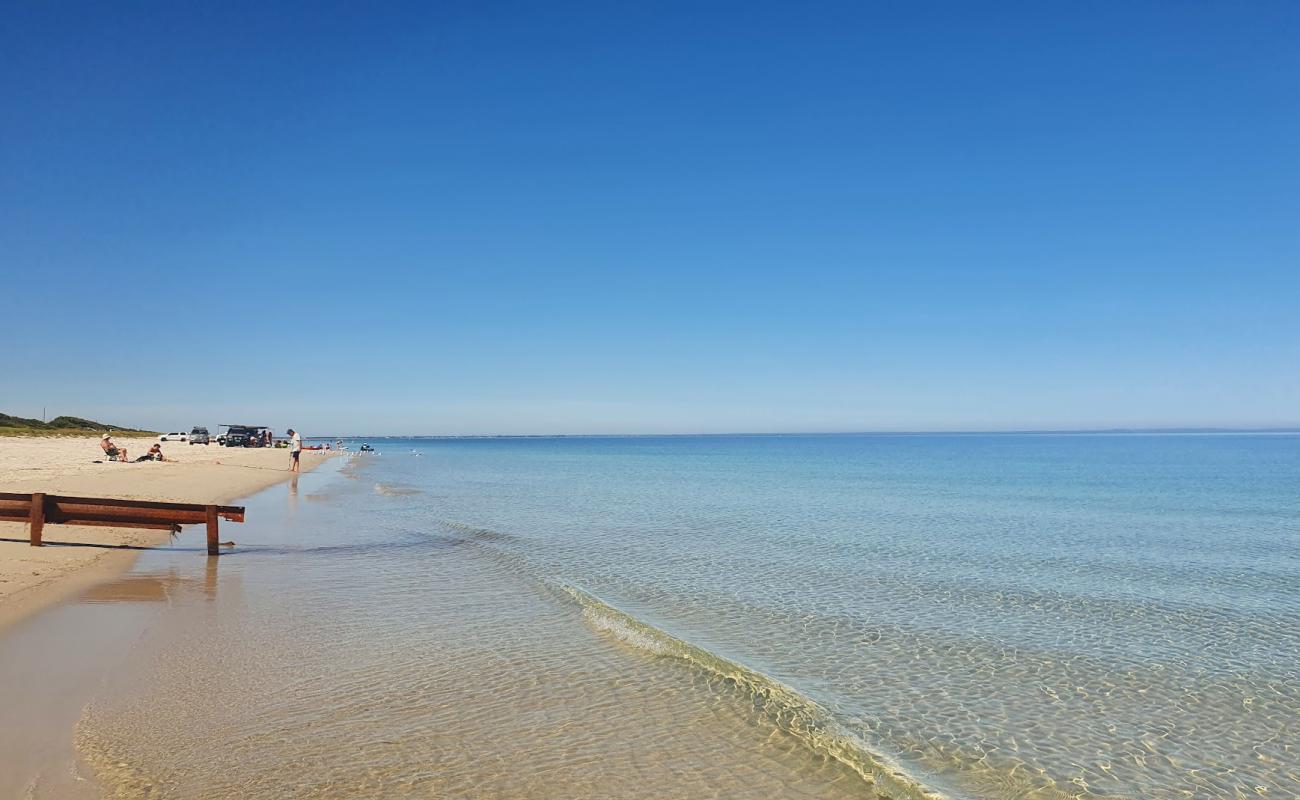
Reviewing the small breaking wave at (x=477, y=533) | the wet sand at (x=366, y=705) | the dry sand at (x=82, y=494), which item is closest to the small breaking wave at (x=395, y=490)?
the dry sand at (x=82, y=494)

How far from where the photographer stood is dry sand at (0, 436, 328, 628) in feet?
41.2

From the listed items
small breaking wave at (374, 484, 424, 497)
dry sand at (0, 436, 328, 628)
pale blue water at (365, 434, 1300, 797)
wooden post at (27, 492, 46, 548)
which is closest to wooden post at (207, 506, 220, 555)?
dry sand at (0, 436, 328, 628)

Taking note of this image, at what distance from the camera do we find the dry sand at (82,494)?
494 inches

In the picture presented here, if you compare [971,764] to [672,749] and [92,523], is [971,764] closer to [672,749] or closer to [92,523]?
[672,749]

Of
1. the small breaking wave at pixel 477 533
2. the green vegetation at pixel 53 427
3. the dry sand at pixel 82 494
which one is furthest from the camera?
the green vegetation at pixel 53 427

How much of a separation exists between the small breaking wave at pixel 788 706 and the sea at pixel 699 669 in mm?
35

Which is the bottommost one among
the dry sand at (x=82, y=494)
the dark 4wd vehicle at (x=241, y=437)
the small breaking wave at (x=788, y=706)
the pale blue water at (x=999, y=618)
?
the pale blue water at (x=999, y=618)

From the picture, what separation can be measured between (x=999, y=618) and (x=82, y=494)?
2746 centimetres

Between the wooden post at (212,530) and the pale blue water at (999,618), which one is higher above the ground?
the wooden post at (212,530)

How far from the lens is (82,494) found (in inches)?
1011

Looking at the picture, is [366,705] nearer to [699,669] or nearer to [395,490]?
[699,669]

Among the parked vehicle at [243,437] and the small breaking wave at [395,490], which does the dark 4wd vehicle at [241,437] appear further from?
the small breaking wave at [395,490]

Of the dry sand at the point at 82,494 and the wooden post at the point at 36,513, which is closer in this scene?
the dry sand at the point at 82,494

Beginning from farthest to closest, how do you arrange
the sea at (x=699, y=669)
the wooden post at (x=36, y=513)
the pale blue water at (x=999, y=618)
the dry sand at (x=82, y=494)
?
1. the wooden post at (x=36, y=513)
2. the dry sand at (x=82, y=494)
3. the pale blue water at (x=999, y=618)
4. the sea at (x=699, y=669)
